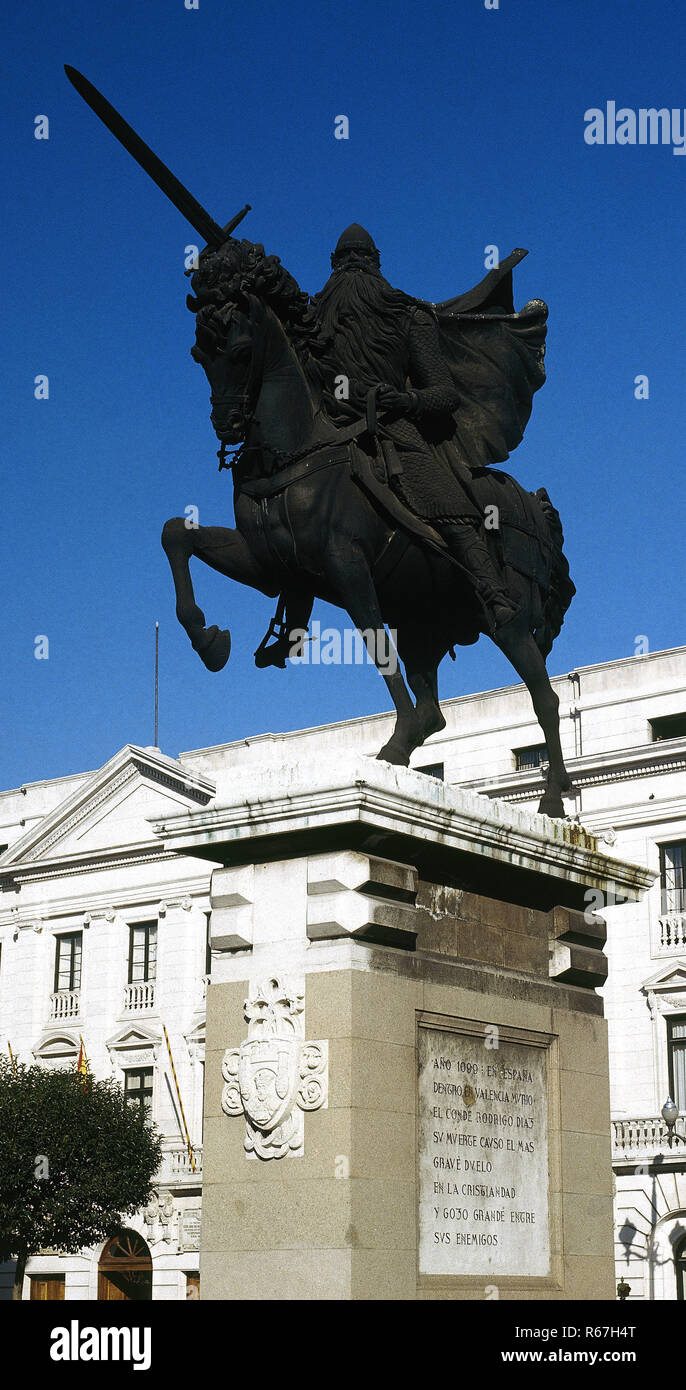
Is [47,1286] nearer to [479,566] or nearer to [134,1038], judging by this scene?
[134,1038]

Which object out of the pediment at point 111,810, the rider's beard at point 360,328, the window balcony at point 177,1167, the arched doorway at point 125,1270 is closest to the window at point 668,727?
the pediment at point 111,810

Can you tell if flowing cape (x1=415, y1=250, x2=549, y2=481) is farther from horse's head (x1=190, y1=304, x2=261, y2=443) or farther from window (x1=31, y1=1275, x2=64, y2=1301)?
window (x1=31, y1=1275, x2=64, y2=1301)

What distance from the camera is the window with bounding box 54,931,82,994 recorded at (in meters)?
51.6

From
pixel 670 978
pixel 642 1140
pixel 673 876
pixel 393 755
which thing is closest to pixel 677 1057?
pixel 670 978

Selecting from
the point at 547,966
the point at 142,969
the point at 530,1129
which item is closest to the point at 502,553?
the point at 547,966

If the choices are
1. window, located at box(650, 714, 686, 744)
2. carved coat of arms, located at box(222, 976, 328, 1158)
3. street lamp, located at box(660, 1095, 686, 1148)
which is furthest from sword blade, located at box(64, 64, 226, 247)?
window, located at box(650, 714, 686, 744)

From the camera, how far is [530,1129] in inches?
415

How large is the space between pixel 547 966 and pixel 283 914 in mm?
2221

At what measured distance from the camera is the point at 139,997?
49.1 metres

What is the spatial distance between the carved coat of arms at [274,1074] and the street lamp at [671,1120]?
87.8ft

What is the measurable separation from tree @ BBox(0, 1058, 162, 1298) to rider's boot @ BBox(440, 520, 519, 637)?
3058 cm

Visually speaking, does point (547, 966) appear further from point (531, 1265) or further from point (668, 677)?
point (668, 677)
